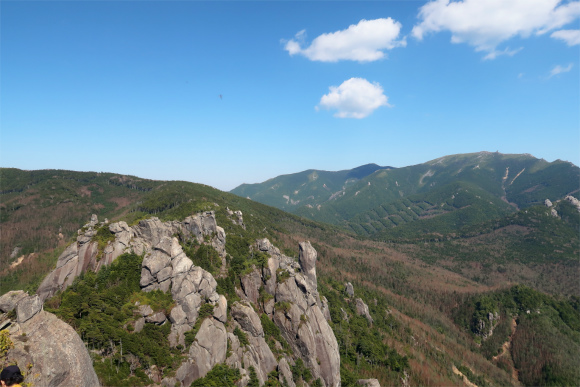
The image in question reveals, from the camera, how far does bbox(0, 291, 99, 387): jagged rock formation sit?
39.9 meters

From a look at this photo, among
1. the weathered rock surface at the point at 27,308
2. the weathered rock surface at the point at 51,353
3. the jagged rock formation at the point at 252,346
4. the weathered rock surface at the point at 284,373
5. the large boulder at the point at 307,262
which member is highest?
the weathered rock surface at the point at 27,308

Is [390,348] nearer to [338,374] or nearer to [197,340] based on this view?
[338,374]

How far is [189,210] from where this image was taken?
18175 cm

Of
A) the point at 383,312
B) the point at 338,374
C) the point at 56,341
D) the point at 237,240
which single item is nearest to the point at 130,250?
the point at 56,341

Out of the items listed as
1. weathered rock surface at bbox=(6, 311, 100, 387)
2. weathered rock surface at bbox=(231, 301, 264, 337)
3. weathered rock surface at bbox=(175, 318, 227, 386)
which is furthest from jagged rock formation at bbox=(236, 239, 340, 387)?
weathered rock surface at bbox=(6, 311, 100, 387)

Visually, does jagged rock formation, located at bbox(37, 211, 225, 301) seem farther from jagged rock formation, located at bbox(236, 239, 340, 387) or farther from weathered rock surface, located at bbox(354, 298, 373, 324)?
weathered rock surface, located at bbox(354, 298, 373, 324)

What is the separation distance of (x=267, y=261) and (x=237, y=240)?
40.2 metres

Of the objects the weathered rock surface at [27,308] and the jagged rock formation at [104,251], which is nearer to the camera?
the weathered rock surface at [27,308]

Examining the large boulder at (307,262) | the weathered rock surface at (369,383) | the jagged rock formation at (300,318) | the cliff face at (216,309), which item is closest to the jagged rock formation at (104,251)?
the cliff face at (216,309)

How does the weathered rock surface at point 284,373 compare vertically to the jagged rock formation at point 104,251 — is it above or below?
below

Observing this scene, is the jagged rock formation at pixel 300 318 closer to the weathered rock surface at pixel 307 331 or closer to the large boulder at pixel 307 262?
the weathered rock surface at pixel 307 331

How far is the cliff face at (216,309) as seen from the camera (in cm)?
6869

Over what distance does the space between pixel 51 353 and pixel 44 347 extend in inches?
63.8

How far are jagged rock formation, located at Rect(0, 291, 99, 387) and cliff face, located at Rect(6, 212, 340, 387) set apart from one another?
3.80 ft
